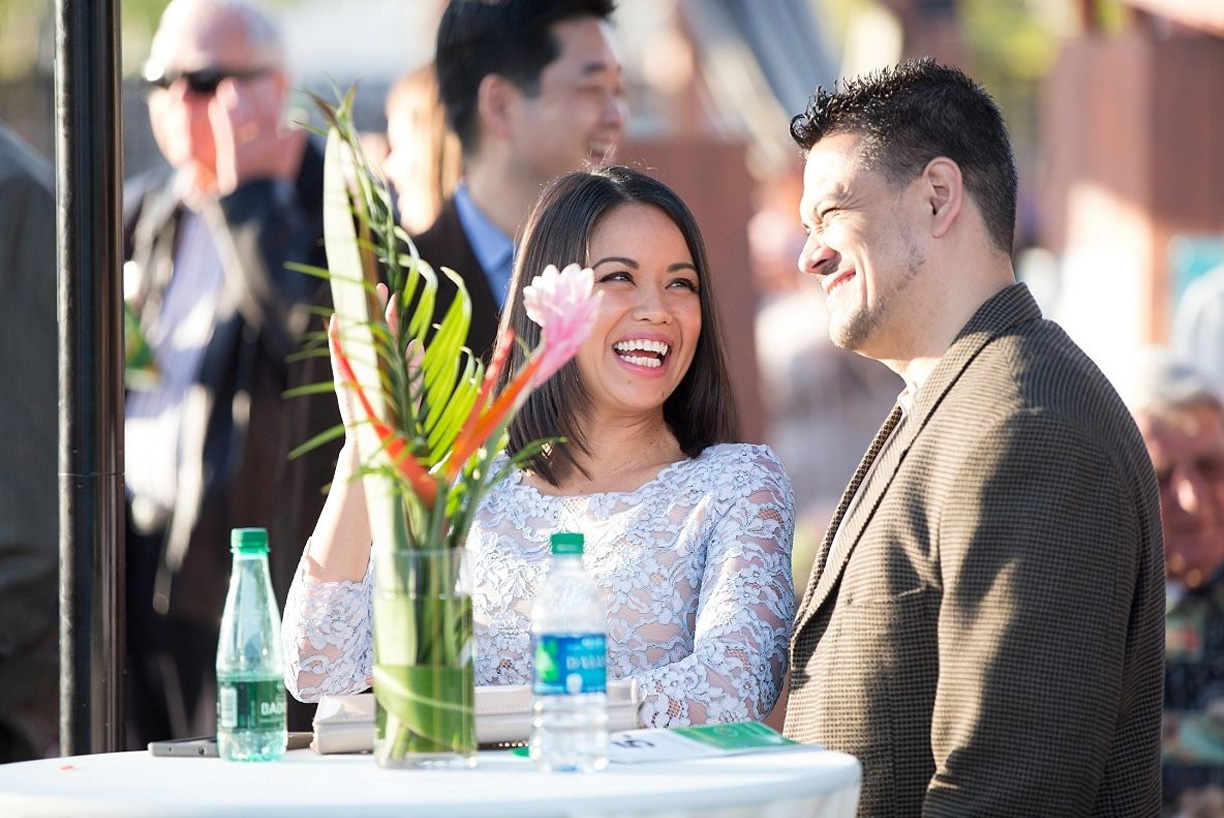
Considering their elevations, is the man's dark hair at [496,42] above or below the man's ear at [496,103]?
above

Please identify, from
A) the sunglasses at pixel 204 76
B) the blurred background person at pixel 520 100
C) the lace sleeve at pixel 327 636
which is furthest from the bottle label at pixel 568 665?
the sunglasses at pixel 204 76

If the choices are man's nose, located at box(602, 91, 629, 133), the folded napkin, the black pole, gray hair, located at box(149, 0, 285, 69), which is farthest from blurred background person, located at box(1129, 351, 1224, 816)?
gray hair, located at box(149, 0, 285, 69)

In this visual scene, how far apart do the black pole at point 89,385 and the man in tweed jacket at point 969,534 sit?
41.5 inches

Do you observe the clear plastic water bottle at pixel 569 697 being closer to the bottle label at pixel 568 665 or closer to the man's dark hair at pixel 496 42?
the bottle label at pixel 568 665

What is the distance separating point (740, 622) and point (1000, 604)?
503 millimetres

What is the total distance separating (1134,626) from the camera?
2.27 meters

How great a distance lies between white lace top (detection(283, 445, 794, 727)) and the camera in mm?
2566

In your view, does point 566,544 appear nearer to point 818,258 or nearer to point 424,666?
point 424,666

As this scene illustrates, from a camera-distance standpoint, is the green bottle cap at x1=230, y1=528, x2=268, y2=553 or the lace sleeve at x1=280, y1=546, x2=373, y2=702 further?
the lace sleeve at x1=280, y1=546, x2=373, y2=702

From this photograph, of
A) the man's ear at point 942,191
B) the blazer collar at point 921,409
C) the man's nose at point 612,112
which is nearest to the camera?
the blazer collar at point 921,409

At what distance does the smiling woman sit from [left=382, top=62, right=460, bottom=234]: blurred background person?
141 cm

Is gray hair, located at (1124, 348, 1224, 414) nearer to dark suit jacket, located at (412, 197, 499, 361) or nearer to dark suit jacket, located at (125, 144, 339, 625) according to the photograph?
dark suit jacket, located at (412, 197, 499, 361)

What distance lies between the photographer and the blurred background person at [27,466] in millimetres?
3543

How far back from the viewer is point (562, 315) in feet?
6.78
